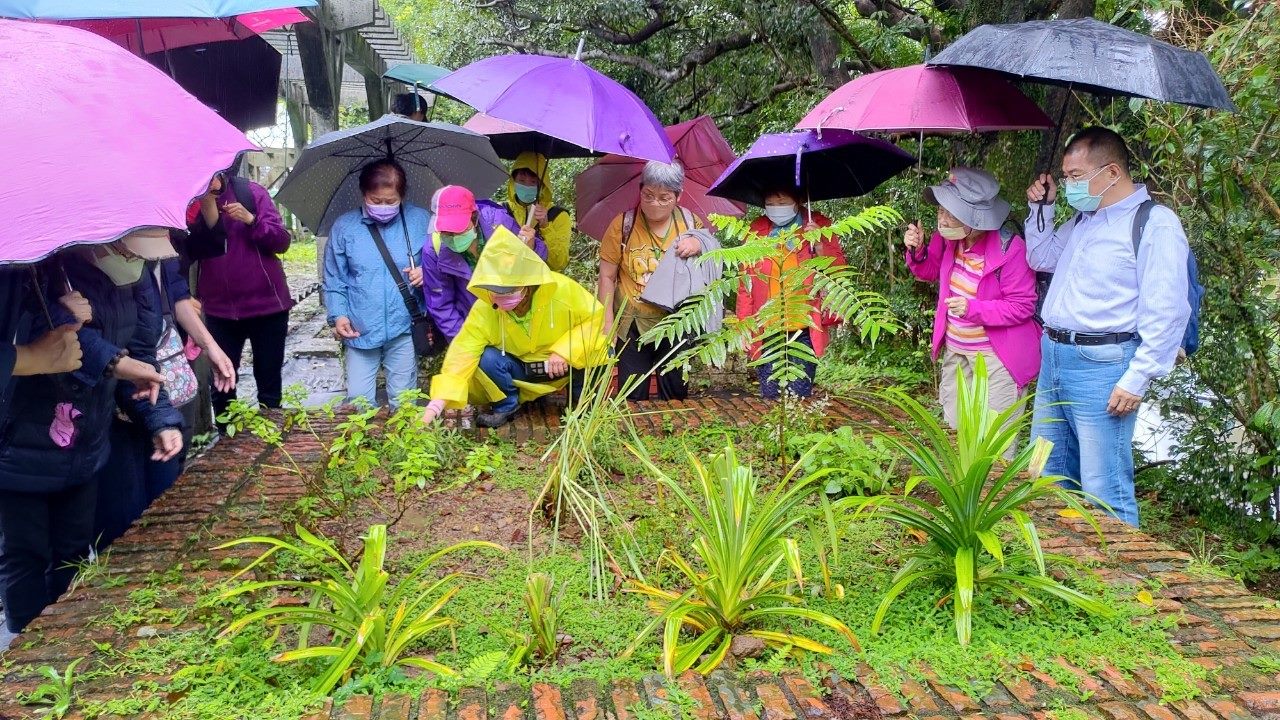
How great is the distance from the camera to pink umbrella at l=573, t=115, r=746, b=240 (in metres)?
5.59

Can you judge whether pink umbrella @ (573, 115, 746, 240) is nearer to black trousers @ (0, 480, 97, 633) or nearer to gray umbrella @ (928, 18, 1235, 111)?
gray umbrella @ (928, 18, 1235, 111)

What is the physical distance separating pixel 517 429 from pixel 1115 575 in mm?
2586

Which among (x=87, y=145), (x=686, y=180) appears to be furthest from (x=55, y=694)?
(x=686, y=180)

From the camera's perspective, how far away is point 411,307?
474 centimetres

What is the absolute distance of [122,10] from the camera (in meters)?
3.08

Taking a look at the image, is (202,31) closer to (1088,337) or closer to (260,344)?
(260,344)

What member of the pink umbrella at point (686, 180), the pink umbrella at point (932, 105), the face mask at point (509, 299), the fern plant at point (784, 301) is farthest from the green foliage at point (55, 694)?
the pink umbrella at point (686, 180)

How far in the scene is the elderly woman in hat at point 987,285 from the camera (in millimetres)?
4082

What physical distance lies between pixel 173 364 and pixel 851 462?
2.72 meters

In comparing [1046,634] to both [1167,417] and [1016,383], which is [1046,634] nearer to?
[1016,383]

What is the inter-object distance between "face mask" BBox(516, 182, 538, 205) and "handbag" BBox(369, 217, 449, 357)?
0.74 meters

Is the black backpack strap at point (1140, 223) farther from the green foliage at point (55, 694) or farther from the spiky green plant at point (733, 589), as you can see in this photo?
the green foliage at point (55, 694)

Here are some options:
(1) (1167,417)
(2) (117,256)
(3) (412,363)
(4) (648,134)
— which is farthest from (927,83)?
(2) (117,256)

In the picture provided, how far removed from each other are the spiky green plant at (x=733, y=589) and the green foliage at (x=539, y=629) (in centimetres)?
22
